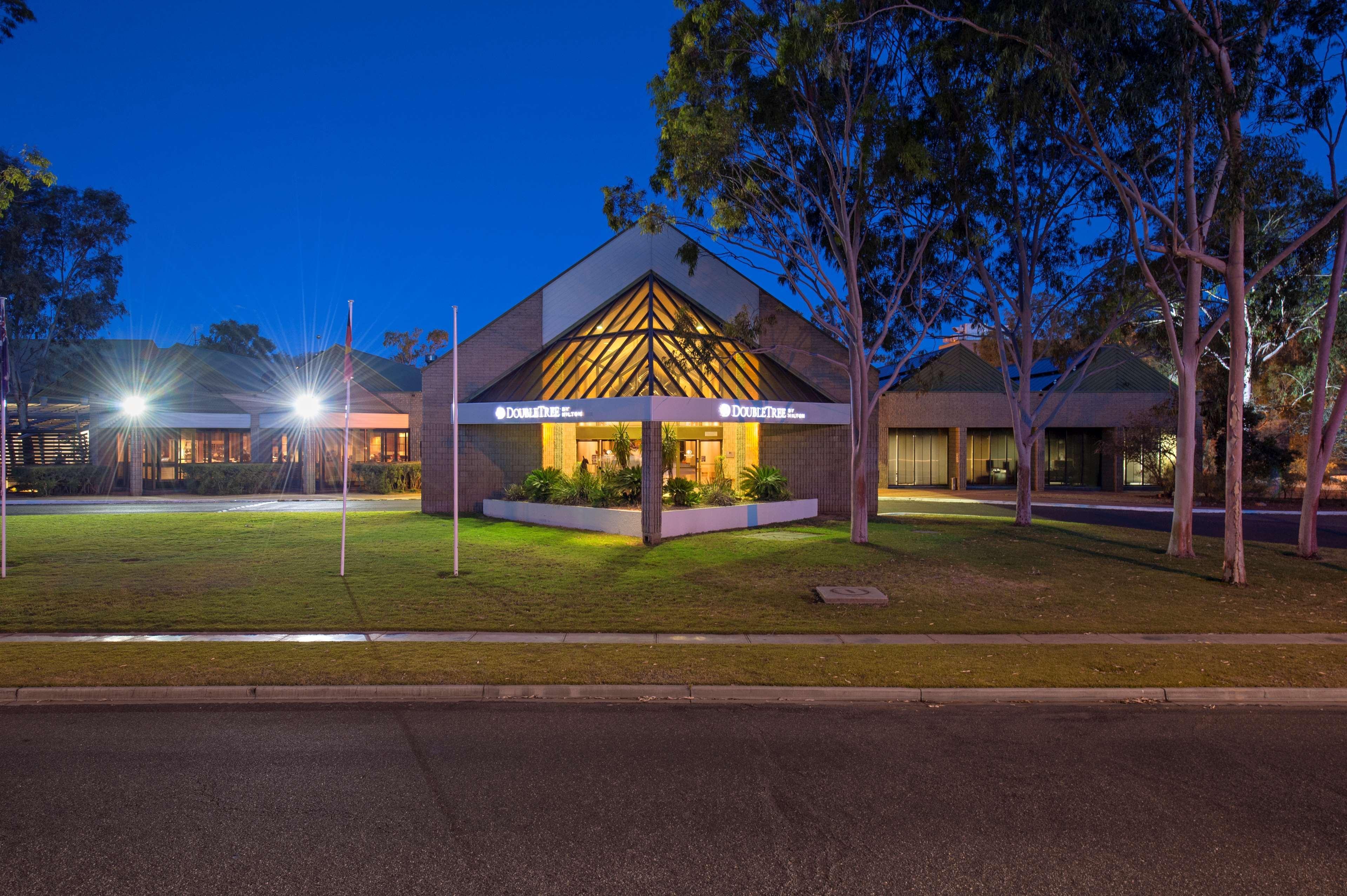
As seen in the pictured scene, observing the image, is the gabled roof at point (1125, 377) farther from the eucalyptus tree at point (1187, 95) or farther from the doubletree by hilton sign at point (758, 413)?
the eucalyptus tree at point (1187, 95)

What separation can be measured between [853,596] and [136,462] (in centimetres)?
3602

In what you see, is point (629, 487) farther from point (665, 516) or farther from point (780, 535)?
point (780, 535)

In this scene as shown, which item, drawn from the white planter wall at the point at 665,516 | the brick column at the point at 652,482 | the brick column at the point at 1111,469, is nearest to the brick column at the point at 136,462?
the white planter wall at the point at 665,516

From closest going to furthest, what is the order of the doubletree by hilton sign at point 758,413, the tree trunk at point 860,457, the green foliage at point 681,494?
the tree trunk at point 860,457 < the doubletree by hilton sign at point 758,413 < the green foliage at point 681,494

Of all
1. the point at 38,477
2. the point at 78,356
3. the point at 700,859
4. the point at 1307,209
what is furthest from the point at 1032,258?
the point at 78,356

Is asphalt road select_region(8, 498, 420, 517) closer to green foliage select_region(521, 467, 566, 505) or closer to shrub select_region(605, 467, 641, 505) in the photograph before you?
green foliage select_region(521, 467, 566, 505)

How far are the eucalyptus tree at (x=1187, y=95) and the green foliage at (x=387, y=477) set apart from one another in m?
28.7

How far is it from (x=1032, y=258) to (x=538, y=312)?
15768mm

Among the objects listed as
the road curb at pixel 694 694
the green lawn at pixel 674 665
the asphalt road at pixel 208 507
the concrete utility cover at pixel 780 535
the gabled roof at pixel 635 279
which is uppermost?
the gabled roof at pixel 635 279

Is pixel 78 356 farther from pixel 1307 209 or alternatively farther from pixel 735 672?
pixel 1307 209

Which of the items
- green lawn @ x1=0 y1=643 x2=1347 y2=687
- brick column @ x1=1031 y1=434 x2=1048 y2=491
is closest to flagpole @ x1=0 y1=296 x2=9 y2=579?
green lawn @ x1=0 y1=643 x2=1347 y2=687

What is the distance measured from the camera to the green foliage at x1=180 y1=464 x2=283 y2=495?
35500mm

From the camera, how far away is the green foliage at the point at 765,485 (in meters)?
24.0

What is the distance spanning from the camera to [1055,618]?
38.0 feet
